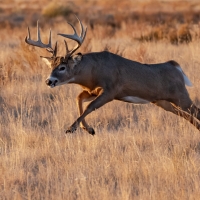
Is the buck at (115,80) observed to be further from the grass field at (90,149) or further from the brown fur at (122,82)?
the grass field at (90,149)

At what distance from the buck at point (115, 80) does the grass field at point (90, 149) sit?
0.29 meters

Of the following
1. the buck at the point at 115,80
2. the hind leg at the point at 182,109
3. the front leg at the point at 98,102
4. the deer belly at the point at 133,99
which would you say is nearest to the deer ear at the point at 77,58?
the buck at the point at 115,80

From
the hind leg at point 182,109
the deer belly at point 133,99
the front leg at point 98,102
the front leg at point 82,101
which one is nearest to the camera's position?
the front leg at point 98,102

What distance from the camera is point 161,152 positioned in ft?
26.4

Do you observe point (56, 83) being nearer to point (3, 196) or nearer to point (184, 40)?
point (3, 196)

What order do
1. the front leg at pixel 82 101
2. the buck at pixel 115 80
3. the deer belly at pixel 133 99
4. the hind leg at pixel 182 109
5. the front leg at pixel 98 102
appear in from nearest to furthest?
1. the front leg at pixel 98 102
2. the buck at pixel 115 80
3. the front leg at pixel 82 101
4. the deer belly at pixel 133 99
5. the hind leg at pixel 182 109

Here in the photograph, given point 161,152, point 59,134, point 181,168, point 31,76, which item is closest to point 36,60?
point 31,76

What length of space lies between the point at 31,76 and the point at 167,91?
15.9ft

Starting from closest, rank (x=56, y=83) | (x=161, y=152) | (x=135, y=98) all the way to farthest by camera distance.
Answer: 1. (x=161, y=152)
2. (x=56, y=83)
3. (x=135, y=98)

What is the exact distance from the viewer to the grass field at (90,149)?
652 cm

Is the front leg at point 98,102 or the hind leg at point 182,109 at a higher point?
the front leg at point 98,102

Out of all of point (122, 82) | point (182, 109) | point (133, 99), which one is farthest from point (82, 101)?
point (182, 109)

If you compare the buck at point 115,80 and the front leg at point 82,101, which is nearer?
the buck at point 115,80

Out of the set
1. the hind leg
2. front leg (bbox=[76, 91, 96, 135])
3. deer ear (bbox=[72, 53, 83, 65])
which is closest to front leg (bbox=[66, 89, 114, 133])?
front leg (bbox=[76, 91, 96, 135])
